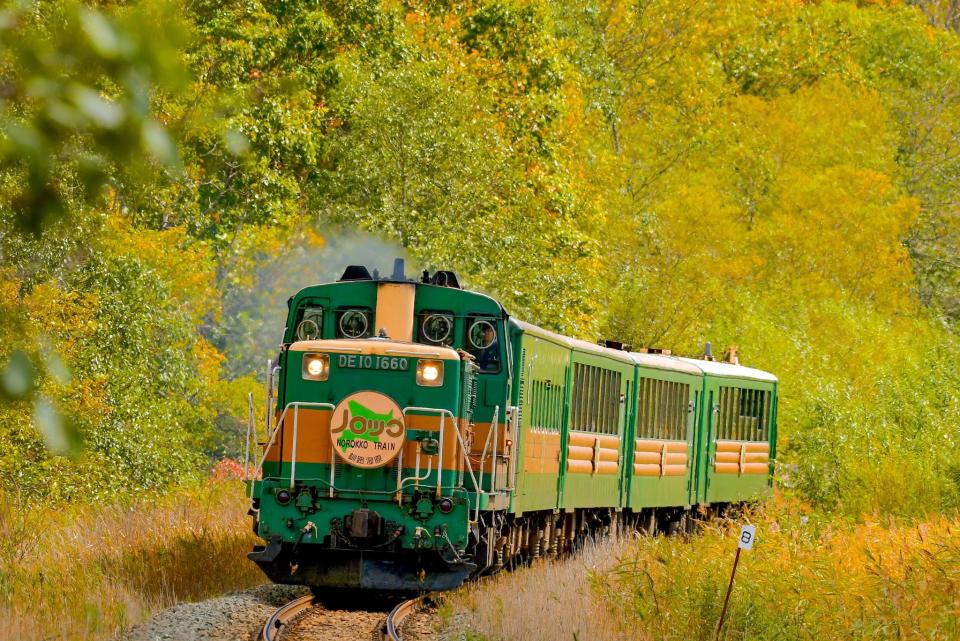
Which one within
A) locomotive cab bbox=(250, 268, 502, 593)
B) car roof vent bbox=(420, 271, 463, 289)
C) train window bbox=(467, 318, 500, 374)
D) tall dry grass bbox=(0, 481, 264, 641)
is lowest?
tall dry grass bbox=(0, 481, 264, 641)

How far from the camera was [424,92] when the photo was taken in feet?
96.2

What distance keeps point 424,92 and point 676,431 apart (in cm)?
1035

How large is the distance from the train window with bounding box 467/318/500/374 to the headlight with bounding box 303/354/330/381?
1.58 m

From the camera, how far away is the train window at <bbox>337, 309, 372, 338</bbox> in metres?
14.5

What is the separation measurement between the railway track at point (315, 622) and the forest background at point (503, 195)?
8.82ft

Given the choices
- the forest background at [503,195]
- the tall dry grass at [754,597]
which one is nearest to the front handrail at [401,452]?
the tall dry grass at [754,597]

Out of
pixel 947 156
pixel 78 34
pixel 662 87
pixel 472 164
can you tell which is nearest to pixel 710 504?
pixel 472 164

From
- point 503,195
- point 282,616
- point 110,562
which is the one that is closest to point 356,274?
point 282,616

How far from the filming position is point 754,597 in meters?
12.2

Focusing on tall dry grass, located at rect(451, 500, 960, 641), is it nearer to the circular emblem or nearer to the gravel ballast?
the circular emblem

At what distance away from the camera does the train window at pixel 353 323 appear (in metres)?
14.5

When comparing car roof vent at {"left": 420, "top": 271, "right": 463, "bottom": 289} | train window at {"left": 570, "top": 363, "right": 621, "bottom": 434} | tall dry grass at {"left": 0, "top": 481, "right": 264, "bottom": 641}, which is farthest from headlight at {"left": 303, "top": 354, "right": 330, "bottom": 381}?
train window at {"left": 570, "top": 363, "right": 621, "bottom": 434}

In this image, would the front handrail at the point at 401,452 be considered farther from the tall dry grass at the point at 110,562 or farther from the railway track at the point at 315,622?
the tall dry grass at the point at 110,562

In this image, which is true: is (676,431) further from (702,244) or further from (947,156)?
(947,156)
